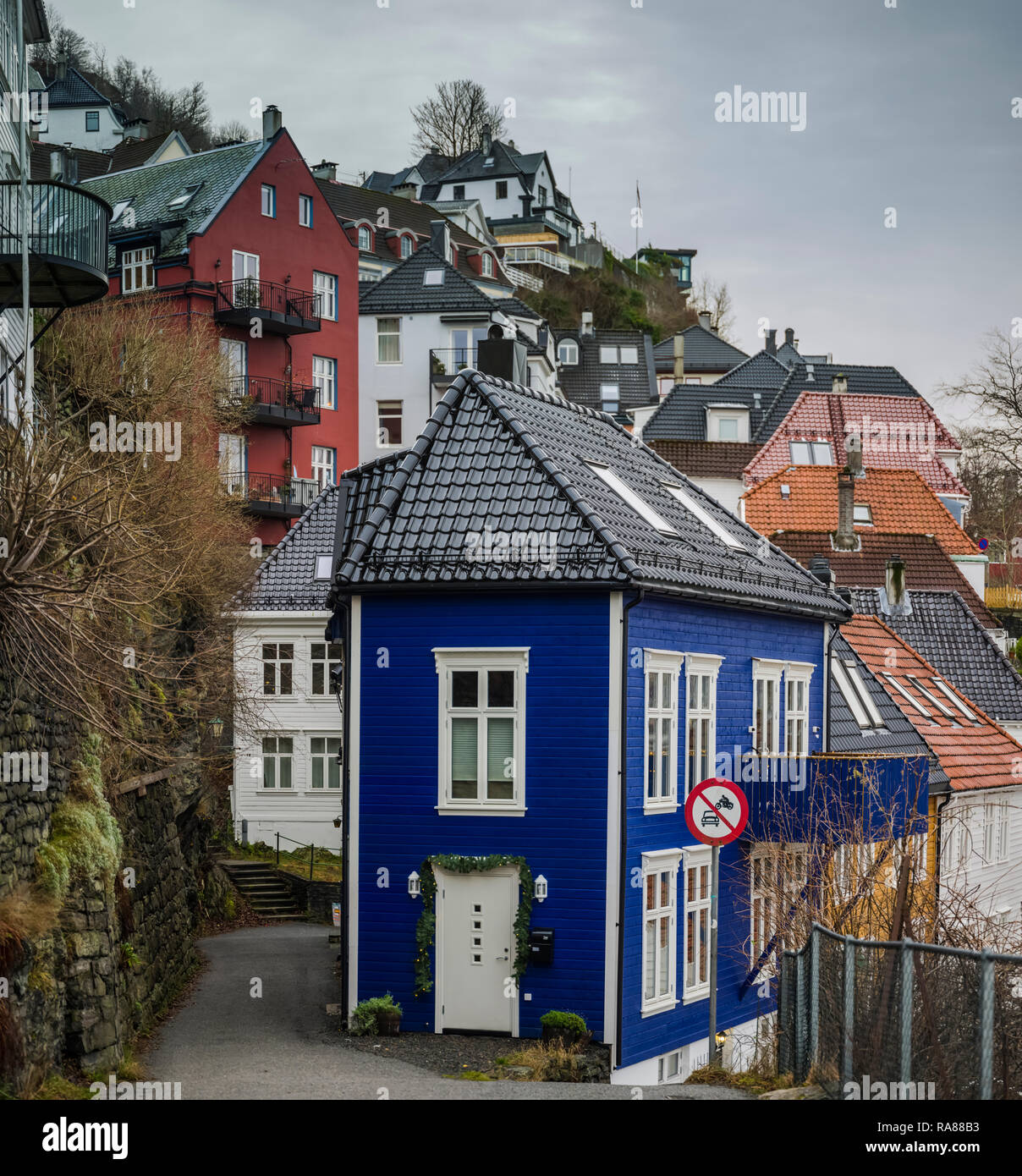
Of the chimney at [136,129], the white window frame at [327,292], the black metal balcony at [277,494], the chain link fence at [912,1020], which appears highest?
the chimney at [136,129]

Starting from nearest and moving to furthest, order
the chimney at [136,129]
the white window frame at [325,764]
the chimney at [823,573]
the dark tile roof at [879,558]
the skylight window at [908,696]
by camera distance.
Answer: the chimney at [823,573], the skylight window at [908,696], the white window frame at [325,764], the dark tile roof at [879,558], the chimney at [136,129]

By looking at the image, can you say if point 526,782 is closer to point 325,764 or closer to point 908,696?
point 908,696

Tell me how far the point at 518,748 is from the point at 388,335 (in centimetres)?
4146

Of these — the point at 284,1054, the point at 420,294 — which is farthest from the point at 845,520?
the point at 284,1054

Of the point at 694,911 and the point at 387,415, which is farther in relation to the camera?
the point at 387,415

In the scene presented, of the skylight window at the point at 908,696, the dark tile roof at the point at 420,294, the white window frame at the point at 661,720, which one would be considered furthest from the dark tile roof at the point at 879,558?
the white window frame at the point at 661,720

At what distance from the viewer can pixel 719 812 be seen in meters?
14.9

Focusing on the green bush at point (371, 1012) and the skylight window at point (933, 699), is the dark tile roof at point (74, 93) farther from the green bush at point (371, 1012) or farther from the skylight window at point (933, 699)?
the green bush at point (371, 1012)

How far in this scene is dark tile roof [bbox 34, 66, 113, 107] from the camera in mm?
93062

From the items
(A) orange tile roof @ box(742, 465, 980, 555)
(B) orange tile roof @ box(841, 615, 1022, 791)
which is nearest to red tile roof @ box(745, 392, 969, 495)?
(A) orange tile roof @ box(742, 465, 980, 555)

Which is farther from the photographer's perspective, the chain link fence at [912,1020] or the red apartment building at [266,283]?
the red apartment building at [266,283]

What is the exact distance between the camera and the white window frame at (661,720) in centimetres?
1877

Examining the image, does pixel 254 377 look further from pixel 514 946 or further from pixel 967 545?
pixel 514 946

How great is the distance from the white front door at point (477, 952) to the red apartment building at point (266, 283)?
82.0 feet
